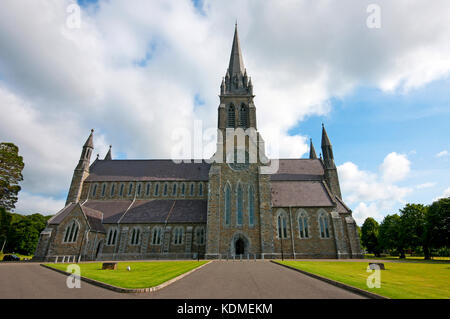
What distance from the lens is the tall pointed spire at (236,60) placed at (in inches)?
1883

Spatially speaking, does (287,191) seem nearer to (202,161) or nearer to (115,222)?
(202,161)

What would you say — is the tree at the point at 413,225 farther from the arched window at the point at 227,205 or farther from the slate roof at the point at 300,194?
the arched window at the point at 227,205

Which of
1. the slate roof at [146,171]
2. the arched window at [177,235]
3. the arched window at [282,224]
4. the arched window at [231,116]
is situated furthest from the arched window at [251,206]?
the arched window at [231,116]

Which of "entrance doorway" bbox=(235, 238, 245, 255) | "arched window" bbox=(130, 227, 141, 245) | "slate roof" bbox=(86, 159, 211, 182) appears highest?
"slate roof" bbox=(86, 159, 211, 182)

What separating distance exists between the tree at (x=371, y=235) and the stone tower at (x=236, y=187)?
39.8 m

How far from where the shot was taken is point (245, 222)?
112 feet

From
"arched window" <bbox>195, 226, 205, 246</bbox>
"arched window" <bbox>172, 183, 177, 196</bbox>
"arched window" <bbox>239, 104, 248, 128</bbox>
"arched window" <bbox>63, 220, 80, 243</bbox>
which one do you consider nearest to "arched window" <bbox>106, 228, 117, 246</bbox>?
"arched window" <bbox>63, 220, 80, 243</bbox>

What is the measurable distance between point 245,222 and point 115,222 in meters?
21.2

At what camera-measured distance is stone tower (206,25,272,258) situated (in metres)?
33.2

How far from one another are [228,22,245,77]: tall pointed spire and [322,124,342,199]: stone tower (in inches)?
913

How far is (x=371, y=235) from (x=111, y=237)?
198 feet

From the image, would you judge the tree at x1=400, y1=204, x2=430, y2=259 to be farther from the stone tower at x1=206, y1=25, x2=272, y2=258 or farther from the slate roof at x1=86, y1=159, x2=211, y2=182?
the slate roof at x1=86, y1=159, x2=211, y2=182

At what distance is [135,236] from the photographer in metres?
35.7
